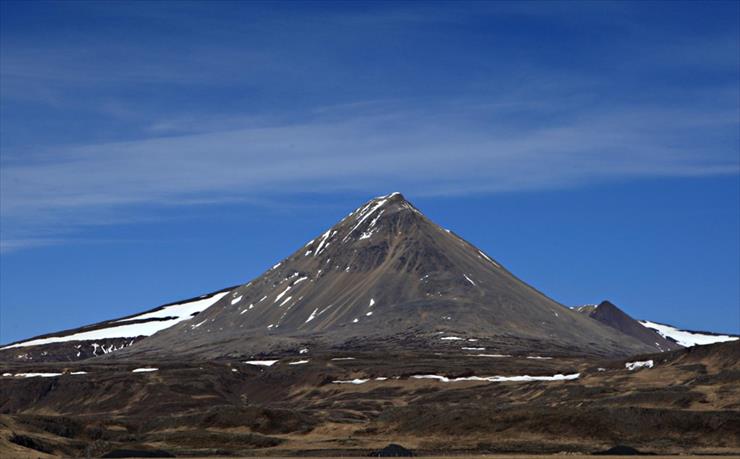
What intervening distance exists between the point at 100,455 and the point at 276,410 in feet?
126

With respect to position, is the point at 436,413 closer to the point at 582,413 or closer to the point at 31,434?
the point at 582,413

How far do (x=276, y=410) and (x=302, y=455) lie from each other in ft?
118

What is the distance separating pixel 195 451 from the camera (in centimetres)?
12750

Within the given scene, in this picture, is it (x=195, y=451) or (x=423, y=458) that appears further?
(x=195, y=451)

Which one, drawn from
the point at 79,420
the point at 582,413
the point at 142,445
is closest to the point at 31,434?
the point at 142,445

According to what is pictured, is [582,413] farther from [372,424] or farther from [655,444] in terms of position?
[372,424]

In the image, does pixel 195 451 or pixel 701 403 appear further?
pixel 701 403

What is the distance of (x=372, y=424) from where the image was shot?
14775cm

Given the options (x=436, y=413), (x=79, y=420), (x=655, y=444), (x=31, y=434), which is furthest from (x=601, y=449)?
(x=79, y=420)

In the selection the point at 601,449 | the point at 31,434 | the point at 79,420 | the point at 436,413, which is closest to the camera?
the point at 601,449

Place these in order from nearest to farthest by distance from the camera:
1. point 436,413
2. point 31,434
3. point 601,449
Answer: point 601,449 → point 31,434 → point 436,413

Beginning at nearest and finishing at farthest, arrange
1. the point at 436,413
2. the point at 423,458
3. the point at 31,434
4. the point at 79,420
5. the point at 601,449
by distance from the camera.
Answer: the point at 423,458 < the point at 601,449 < the point at 31,434 < the point at 436,413 < the point at 79,420

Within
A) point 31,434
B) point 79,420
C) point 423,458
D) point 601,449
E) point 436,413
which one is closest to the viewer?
point 423,458

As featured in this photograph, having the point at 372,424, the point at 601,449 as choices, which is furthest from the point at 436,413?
the point at 601,449
